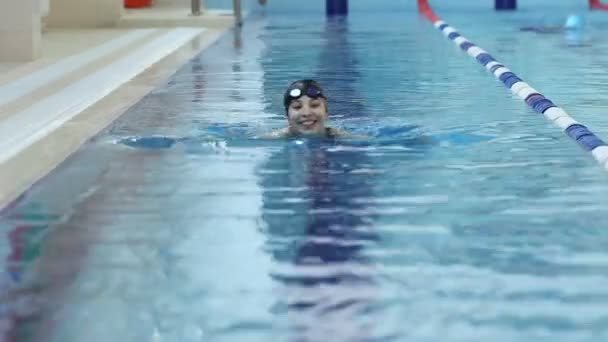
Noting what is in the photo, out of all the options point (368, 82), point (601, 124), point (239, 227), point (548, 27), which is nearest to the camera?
point (239, 227)

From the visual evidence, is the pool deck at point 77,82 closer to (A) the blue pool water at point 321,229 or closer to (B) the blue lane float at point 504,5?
(A) the blue pool water at point 321,229

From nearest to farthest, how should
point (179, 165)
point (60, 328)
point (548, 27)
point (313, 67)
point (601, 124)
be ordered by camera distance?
point (60, 328) < point (179, 165) < point (601, 124) < point (313, 67) < point (548, 27)

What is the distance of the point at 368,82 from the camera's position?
5.72 m

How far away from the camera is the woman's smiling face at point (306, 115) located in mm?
3803

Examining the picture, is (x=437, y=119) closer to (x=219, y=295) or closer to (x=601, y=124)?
(x=601, y=124)

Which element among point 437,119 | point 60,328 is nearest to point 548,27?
point 437,119

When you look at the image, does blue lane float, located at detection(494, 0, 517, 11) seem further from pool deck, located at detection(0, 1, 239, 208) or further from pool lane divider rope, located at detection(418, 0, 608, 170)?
pool lane divider rope, located at detection(418, 0, 608, 170)

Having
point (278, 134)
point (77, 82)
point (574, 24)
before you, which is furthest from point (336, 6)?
point (278, 134)

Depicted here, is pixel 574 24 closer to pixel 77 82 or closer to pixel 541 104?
pixel 77 82

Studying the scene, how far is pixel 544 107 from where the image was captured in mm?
4500

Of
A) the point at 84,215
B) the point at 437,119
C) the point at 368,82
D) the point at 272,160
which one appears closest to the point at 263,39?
the point at 368,82

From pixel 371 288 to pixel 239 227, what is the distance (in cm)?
56

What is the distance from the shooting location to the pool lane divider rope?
11.9ft

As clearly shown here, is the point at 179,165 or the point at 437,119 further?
the point at 437,119
